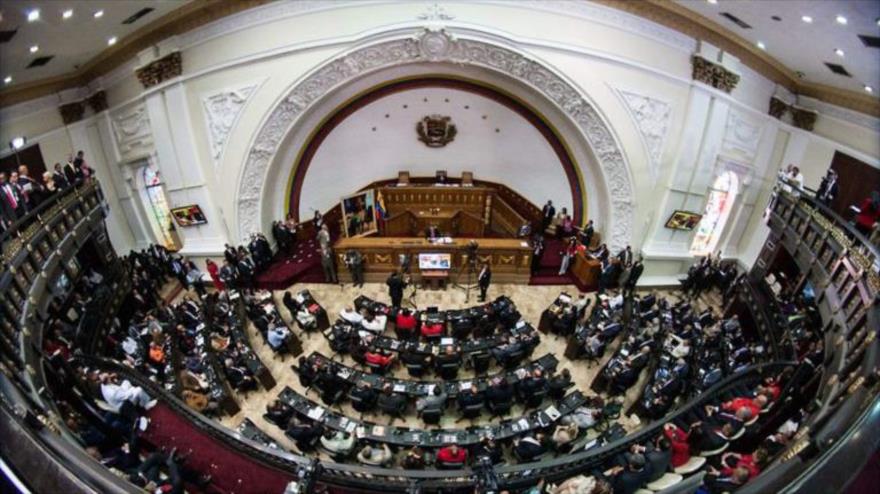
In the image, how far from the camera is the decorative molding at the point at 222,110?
47.2 ft

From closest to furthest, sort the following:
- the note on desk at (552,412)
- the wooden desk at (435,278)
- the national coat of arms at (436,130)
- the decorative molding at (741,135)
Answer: the note on desk at (552,412) → the decorative molding at (741,135) → the wooden desk at (435,278) → the national coat of arms at (436,130)

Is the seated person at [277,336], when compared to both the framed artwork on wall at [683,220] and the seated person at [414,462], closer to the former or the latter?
the seated person at [414,462]

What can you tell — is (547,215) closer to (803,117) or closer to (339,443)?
(803,117)

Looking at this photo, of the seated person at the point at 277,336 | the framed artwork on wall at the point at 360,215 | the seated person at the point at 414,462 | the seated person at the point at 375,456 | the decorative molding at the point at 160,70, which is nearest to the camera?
the seated person at the point at 414,462

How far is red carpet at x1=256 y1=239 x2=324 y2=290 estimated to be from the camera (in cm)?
1495

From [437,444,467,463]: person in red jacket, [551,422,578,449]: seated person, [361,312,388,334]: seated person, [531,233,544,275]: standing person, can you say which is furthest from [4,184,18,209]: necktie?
[531,233,544,275]: standing person

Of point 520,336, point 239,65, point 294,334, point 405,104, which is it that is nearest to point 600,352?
point 520,336

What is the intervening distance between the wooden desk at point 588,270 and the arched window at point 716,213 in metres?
4.10

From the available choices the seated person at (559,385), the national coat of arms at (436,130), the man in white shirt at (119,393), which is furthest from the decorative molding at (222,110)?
the seated person at (559,385)

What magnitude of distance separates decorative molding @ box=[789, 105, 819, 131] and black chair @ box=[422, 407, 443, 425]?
14.2 meters

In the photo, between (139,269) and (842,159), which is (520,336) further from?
(139,269)

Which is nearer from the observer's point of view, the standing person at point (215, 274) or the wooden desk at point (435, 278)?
the standing person at point (215, 274)

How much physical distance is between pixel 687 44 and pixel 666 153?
130 inches

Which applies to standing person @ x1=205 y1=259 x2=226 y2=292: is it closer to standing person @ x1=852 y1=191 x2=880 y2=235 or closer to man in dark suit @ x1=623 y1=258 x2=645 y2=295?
man in dark suit @ x1=623 y1=258 x2=645 y2=295
